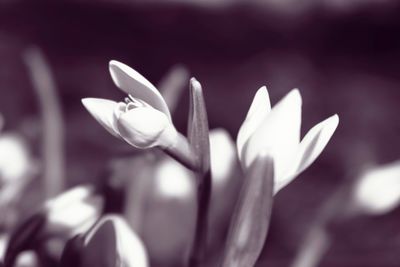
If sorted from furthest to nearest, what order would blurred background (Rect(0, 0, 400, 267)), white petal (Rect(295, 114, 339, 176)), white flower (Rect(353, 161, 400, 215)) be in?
blurred background (Rect(0, 0, 400, 267)), white flower (Rect(353, 161, 400, 215)), white petal (Rect(295, 114, 339, 176))

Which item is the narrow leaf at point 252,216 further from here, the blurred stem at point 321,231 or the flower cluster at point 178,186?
the blurred stem at point 321,231

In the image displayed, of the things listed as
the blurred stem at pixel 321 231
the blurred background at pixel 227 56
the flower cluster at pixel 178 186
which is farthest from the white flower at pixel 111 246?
the blurred background at pixel 227 56

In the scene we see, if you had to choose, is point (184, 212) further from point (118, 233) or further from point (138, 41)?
point (138, 41)

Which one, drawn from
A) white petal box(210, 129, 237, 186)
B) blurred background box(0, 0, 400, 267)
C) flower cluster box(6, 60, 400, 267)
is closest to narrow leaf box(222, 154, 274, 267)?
flower cluster box(6, 60, 400, 267)

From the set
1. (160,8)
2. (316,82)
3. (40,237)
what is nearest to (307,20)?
(316,82)

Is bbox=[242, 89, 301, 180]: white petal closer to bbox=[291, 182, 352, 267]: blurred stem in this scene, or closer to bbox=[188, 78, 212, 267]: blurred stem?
bbox=[188, 78, 212, 267]: blurred stem

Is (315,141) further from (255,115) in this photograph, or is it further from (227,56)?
(227,56)

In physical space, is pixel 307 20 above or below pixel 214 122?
above
